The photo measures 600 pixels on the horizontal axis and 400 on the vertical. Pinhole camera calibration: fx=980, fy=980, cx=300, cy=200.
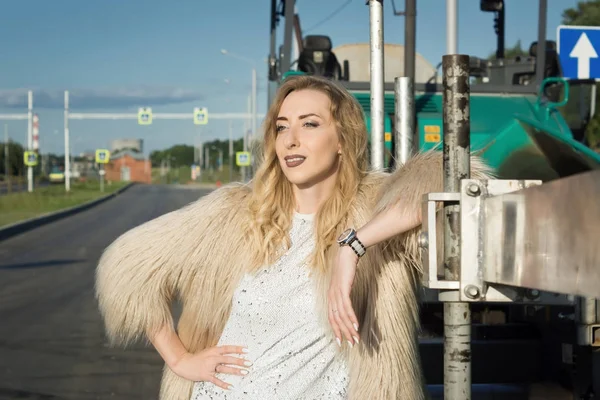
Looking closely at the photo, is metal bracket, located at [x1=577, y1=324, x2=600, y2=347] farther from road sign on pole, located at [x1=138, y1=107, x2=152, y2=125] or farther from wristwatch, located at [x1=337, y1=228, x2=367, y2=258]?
road sign on pole, located at [x1=138, y1=107, x2=152, y2=125]

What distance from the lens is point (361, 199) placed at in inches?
103

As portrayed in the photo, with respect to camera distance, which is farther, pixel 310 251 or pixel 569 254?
pixel 310 251

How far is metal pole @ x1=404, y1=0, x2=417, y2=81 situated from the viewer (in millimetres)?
4559

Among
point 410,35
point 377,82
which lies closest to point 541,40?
point 410,35

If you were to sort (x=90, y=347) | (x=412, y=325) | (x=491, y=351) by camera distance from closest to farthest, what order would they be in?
(x=412, y=325), (x=491, y=351), (x=90, y=347)

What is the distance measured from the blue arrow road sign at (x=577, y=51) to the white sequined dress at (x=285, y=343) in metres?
6.43

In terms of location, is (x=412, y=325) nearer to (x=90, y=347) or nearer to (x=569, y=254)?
(x=569, y=254)

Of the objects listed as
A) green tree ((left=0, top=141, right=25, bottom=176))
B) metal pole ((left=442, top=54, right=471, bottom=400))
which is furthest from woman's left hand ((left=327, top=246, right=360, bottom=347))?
green tree ((left=0, top=141, right=25, bottom=176))

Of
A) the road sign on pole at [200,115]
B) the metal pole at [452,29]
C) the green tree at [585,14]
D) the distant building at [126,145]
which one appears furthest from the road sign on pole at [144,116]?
the distant building at [126,145]

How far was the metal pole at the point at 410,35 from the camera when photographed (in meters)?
4.56

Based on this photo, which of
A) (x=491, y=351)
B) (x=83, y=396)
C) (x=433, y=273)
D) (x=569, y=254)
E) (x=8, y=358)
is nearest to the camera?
(x=569, y=254)

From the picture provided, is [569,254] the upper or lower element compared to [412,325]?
upper

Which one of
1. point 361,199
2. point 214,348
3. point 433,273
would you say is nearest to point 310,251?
point 361,199

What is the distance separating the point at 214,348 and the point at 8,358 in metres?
6.12
